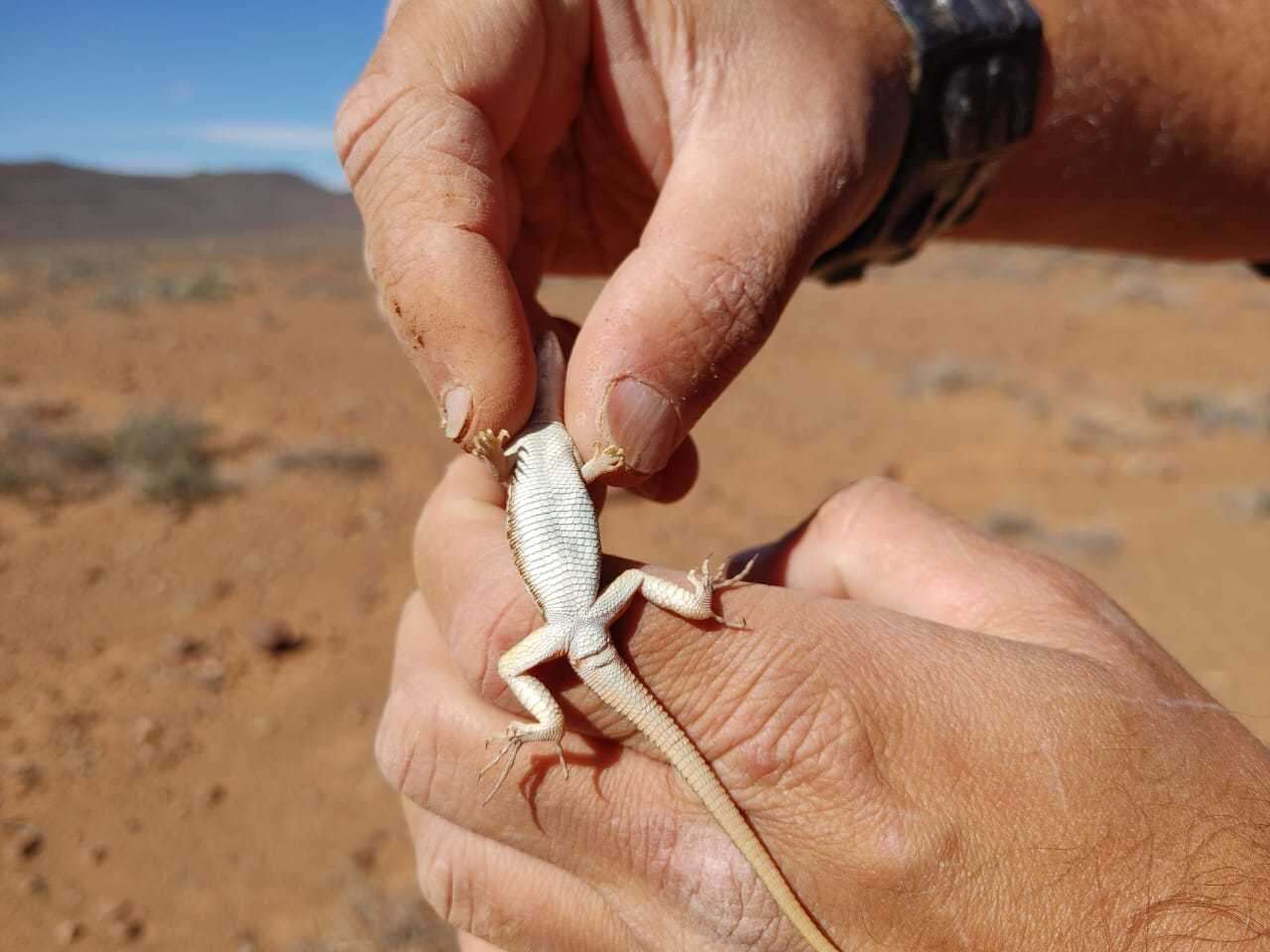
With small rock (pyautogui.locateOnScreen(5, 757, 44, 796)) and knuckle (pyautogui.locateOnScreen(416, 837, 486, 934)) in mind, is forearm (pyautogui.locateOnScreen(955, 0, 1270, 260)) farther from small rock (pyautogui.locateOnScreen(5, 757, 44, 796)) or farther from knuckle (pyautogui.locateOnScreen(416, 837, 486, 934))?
small rock (pyautogui.locateOnScreen(5, 757, 44, 796))

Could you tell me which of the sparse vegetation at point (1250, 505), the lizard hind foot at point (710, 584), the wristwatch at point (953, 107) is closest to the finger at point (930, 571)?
the lizard hind foot at point (710, 584)

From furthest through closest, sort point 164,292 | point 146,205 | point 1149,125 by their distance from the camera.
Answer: point 146,205
point 164,292
point 1149,125

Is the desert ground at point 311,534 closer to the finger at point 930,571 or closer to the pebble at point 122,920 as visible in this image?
the pebble at point 122,920

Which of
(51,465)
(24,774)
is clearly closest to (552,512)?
(24,774)

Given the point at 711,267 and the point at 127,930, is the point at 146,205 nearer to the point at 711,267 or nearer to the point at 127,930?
the point at 127,930

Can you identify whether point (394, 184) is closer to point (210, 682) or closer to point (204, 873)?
point (204, 873)

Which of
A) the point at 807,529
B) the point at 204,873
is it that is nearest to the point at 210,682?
the point at 204,873

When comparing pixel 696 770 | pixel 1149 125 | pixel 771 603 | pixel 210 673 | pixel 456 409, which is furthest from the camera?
pixel 210 673
